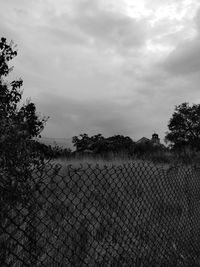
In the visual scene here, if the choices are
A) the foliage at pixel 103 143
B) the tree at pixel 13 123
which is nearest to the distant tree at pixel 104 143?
the foliage at pixel 103 143

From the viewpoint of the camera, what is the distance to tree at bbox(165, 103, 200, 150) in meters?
62.0

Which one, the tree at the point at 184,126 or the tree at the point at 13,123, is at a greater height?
the tree at the point at 184,126

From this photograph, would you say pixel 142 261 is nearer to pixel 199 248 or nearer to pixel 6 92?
pixel 199 248

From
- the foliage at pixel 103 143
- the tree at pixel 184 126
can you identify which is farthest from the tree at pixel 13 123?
the tree at pixel 184 126

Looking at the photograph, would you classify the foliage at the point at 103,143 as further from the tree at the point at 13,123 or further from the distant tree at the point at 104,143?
the tree at the point at 13,123

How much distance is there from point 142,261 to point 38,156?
182cm

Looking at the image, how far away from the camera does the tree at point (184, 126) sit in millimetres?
62031

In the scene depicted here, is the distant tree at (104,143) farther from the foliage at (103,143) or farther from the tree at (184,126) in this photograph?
the tree at (184,126)

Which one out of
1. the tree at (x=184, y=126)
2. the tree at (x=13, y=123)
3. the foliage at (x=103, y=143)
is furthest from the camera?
the tree at (x=184, y=126)

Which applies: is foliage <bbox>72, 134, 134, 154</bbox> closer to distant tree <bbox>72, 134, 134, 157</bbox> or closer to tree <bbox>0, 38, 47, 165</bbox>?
distant tree <bbox>72, 134, 134, 157</bbox>

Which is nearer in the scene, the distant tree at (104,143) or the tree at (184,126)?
the distant tree at (104,143)

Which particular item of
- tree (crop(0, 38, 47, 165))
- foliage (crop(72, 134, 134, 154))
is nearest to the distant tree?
foliage (crop(72, 134, 134, 154))

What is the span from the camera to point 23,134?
3.76 metres

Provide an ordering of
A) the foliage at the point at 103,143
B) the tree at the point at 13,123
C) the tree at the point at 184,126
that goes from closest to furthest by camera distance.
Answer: the tree at the point at 13,123 < the foliage at the point at 103,143 < the tree at the point at 184,126
